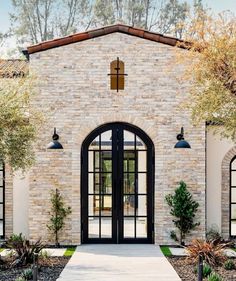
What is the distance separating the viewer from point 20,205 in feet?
51.5

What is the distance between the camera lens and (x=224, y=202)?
15.5m

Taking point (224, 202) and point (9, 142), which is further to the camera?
point (224, 202)

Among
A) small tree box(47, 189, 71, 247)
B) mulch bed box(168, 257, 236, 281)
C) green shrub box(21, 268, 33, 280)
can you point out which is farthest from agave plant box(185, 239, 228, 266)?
small tree box(47, 189, 71, 247)

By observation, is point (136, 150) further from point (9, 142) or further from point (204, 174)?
point (9, 142)

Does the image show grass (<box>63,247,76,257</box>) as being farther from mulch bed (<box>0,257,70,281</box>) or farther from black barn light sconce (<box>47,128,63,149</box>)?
black barn light sconce (<box>47,128,63,149</box>)

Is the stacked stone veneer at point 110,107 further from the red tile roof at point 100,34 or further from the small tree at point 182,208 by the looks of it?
the small tree at point 182,208

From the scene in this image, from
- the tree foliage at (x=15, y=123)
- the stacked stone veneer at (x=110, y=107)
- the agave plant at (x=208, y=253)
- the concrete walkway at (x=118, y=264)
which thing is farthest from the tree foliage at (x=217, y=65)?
the tree foliage at (x=15, y=123)

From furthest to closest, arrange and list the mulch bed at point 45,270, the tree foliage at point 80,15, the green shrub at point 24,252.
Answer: the tree foliage at point 80,15 → the green shrub at point 24,252 → the mulch bed at point 45,270

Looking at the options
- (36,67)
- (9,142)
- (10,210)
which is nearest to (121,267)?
(9,142)

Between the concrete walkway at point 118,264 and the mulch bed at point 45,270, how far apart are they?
15cm

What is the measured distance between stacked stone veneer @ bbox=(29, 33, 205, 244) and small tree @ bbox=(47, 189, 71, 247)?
0.62 ft

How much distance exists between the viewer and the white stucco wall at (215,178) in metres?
15.5

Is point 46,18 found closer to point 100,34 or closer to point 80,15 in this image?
point 80,15

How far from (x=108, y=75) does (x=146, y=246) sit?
461 centimetres
